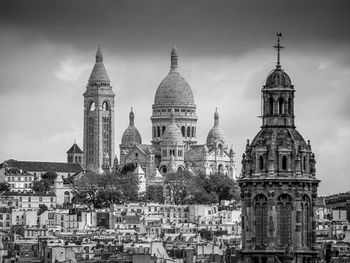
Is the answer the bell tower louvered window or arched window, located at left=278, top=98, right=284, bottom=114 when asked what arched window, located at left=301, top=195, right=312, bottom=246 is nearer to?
the bell tower louvered window

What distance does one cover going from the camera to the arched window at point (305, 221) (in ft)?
174

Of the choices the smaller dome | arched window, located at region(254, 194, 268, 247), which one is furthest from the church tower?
the smaller dome

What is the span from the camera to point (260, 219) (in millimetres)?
53188

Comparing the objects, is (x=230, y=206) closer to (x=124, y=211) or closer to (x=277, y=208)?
(x=124, y=211)

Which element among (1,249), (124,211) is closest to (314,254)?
(1,249)

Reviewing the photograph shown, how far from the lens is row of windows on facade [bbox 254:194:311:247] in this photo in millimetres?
52969

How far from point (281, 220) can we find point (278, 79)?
377 centimetres

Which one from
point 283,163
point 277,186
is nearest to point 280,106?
point 283,163

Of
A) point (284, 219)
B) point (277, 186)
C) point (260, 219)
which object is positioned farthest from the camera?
point (260, 219)

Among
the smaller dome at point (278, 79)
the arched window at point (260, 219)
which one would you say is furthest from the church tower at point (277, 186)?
the smaller dome at point (278, 79)

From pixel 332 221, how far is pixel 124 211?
4384cm

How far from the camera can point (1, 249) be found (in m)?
110

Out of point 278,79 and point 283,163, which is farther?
point 278,79

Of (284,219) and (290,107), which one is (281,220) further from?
(290,107)
